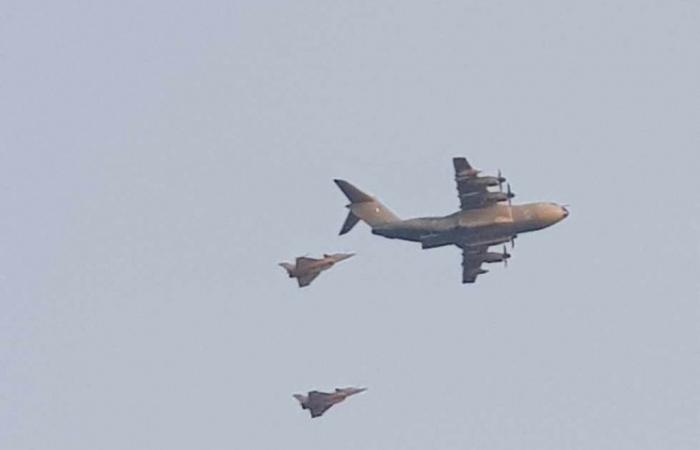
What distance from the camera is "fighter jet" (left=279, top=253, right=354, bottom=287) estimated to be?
175 metres

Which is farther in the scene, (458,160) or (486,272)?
(486,272)

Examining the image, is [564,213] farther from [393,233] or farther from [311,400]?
[311,400]

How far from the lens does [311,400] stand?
171625mm

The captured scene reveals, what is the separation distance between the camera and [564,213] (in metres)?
180

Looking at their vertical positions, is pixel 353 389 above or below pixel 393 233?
below

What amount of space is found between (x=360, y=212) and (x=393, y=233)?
3.88 metres

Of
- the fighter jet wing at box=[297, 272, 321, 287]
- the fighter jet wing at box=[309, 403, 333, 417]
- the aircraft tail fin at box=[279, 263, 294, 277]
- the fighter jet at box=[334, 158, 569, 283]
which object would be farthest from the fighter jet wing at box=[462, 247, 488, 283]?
the fighter jet wing at box=[309, 403, 333, 417]

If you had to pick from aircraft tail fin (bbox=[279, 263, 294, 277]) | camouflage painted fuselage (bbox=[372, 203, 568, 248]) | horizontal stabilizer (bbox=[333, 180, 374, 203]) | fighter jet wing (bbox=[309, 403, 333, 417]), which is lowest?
fighter jet wing (bbox=[309, 403, 333, 417])

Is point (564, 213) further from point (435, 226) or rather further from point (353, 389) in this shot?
point (353, 389)

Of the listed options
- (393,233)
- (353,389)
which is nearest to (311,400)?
(353,389)

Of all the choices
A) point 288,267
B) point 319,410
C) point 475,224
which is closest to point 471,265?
point 475,224

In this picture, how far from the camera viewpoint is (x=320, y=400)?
172 meters

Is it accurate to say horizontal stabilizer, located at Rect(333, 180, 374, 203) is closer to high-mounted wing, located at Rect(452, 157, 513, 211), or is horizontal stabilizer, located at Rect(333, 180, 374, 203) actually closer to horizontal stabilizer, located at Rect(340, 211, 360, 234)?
horizontal stabilizer, located at Rect(340, 211, 360, 234)

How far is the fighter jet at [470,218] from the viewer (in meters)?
176
